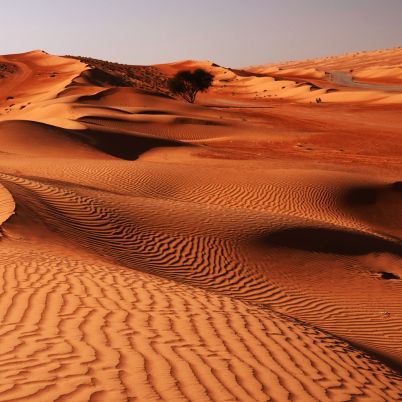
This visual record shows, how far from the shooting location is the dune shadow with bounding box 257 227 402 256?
13.4 metres

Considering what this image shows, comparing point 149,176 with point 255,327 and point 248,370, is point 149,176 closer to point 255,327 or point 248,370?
point 255,327

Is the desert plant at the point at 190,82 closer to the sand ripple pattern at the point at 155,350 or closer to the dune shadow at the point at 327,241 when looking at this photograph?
the dune shadow at the point at 327,241

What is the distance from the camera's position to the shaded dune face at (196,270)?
4781 mm

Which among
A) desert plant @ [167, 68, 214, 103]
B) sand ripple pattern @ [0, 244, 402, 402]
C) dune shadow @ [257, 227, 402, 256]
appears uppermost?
desert plant @ [167, 68, 214, 103]

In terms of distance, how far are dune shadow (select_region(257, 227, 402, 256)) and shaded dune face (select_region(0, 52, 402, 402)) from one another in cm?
5

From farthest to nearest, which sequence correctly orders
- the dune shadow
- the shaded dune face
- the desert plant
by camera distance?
the desert plant < the dune shadow < the shaded dune face

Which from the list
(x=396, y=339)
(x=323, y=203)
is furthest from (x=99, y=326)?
(x=323, y=203)

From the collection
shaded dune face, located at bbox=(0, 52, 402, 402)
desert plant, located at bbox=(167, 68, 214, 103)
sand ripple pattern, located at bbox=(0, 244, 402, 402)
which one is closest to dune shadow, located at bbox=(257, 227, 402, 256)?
shaded dune face, located at bbox=(0, 52, 402, 402)

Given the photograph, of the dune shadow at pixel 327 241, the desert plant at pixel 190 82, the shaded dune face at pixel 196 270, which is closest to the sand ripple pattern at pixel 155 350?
the shaded dune face at pixel 196 270

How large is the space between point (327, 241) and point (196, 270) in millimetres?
4086

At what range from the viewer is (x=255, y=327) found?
6.55 m

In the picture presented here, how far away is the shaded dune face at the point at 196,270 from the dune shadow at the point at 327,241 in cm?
5

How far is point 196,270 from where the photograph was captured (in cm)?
1122

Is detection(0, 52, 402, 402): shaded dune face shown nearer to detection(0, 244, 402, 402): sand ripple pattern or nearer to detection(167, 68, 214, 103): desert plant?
detection(0, 244, 402, 402): sand ripple pattern
